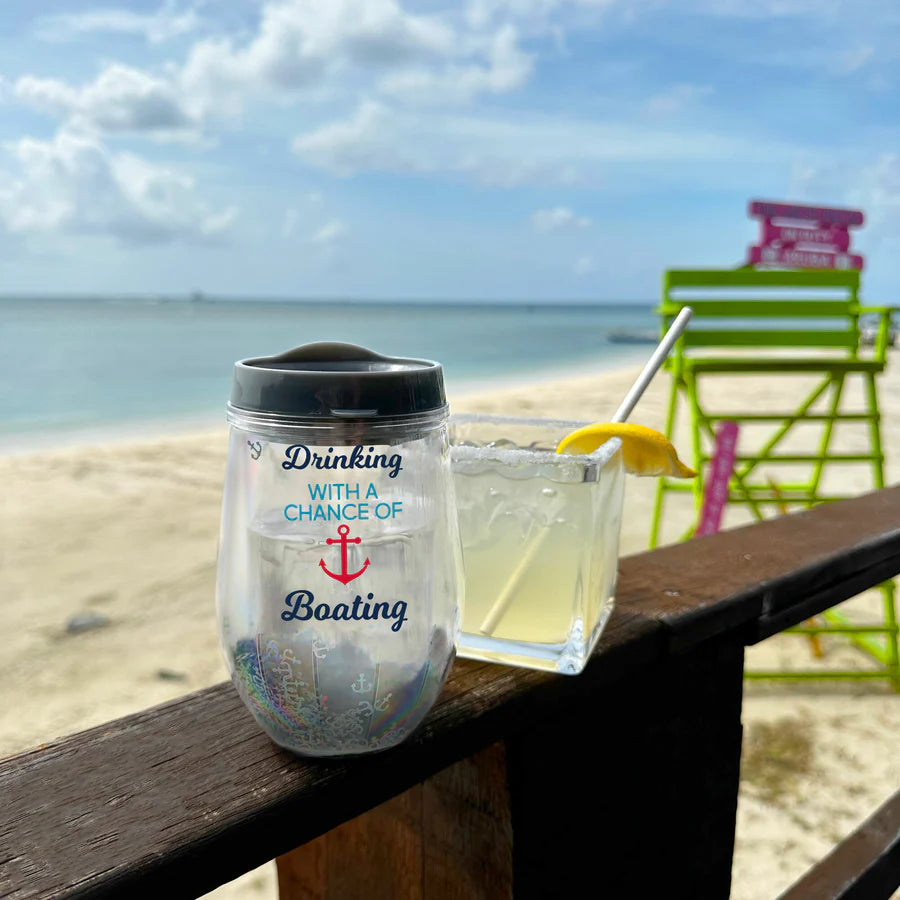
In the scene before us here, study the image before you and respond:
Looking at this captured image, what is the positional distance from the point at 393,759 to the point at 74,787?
0.61 feet

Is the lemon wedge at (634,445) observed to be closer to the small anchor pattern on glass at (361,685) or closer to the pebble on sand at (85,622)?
the small anchor pattern on glass at (361,685)

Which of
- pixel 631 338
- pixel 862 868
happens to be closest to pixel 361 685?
pixel 862 868

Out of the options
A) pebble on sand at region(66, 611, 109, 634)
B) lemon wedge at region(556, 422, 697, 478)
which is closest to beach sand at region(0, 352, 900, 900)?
pebble on sand at region(66, 611, 109, 634)

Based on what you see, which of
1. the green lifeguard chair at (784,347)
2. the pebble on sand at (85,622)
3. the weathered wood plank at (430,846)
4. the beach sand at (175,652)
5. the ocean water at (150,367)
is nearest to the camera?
the weathered wood plank at (430,846)

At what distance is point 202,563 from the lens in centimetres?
429

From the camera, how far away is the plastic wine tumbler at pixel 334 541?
17.6 inches

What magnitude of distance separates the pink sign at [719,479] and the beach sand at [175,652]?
58 cm

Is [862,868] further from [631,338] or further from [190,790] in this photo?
[631,338]

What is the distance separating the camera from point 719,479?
264 centimetres

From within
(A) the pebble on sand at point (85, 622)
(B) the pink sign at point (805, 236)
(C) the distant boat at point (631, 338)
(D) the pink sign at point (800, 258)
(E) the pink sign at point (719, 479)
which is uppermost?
(B) the pink sign at point (805, 236)

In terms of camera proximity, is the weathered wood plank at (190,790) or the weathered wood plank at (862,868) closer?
the weathered wood plank at (190,790)

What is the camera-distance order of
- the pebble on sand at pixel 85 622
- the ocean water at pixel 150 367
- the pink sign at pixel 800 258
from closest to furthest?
the pink sign at pixel 800 258
the pebble on sand at pixel 85 622
the ocean water at pixel 150 367

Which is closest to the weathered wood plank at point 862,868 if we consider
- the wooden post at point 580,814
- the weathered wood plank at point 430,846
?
the wooden post at point 580,814

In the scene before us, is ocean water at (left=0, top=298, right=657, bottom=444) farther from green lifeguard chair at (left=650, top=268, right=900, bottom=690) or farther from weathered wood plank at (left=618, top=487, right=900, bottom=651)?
weathered wood plank at (left=618, top=487, right=900, bottom=651)
